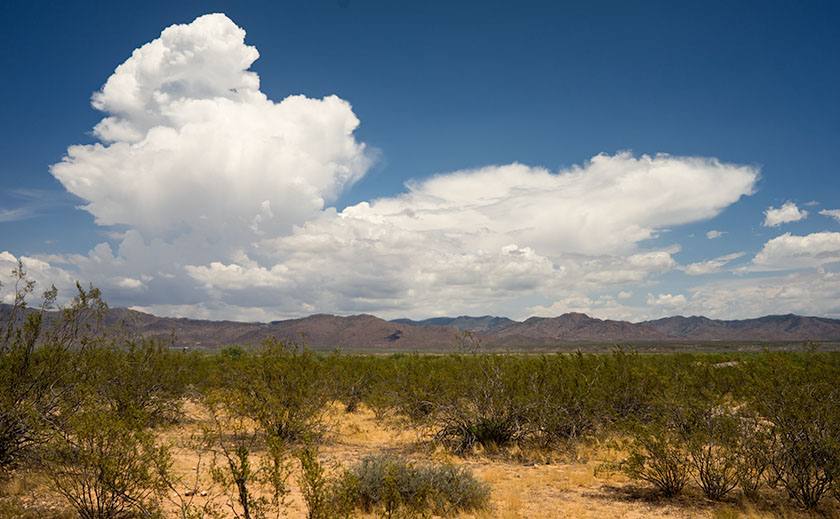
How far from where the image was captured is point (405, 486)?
27.0 ft

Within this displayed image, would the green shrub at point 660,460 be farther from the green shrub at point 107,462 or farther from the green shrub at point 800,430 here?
the green shrub at point 107,462

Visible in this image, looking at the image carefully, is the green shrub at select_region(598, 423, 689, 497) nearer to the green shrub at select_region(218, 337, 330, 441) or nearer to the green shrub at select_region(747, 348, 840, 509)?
the green shrub at select_region(747, 348, 840, 509)

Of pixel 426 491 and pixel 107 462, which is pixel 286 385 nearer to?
pixel 426 491

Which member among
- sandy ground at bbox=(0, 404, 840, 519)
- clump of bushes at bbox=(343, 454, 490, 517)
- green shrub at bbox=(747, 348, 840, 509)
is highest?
green shrub at bbox=(747, 348, 840, 509)

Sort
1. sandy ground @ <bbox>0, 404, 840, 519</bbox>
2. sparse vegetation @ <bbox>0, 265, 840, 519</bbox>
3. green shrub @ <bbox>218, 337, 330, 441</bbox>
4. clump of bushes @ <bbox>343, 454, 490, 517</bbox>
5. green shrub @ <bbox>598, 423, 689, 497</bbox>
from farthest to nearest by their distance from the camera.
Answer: green shrub @ <bbox>218, 337, 330, 441</bbox>
green shrub @ <bbox>598, 423, 689, 497</bbox>
clump of bushes @ <bbox>343, 454, 490, 517</bbox>
sandy ground @ <bbox>0, 404, 840, 519</bbox>
sparse vegetation @ <bbox>0, 265, 840, 519</bbox>

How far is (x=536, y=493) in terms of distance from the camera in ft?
30.8

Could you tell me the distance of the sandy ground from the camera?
7.64 meters

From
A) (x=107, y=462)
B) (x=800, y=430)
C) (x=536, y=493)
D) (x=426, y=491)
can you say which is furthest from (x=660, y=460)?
(x=107, y=462)

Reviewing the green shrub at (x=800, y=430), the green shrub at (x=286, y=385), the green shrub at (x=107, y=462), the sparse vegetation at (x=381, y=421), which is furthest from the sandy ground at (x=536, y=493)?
the green shrub at (x=286, y=385)

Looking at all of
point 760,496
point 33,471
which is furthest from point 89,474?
point 760,496

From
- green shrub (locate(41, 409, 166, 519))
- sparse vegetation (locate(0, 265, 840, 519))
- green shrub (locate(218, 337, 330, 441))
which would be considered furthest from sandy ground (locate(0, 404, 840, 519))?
green shrub (locate(218, 337, 330, 441))

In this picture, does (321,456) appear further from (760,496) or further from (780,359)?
(780,359)

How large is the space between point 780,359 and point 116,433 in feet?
37.3

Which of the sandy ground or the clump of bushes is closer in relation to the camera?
the sandy ground
